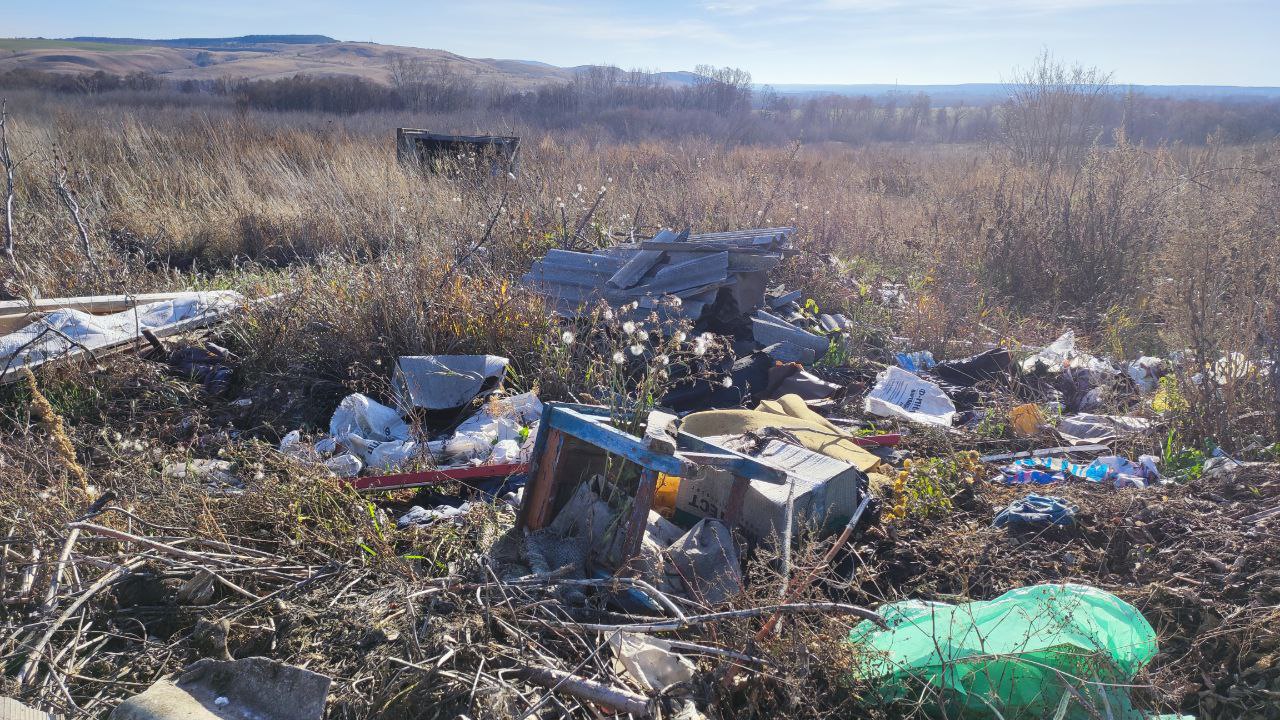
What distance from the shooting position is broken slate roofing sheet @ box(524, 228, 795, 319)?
5.66 m

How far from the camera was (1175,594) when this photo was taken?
2621 mm

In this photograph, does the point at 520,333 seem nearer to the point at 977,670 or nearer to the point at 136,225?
the point at 977,670

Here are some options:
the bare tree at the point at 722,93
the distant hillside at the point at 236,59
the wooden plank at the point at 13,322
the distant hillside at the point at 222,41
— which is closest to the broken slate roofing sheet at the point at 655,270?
the wooden plank at the point at 13,322

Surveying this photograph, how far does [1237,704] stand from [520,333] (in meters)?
4.02

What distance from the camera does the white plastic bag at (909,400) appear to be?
4.73 meters

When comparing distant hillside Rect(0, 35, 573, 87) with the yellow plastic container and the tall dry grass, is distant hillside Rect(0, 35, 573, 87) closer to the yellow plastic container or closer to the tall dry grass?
the tall dry grass

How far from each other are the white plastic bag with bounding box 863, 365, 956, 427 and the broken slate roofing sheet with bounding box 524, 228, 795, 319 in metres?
1.44

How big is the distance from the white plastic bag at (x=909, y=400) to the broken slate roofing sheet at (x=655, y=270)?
4.73ft

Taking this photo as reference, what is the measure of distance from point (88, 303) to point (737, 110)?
1428 inches

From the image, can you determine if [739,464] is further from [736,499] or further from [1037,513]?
[1037,513]

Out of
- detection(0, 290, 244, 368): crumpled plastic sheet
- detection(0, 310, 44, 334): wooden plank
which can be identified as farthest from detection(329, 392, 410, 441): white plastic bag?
detection(0, 310, 44, 334): wooden plank

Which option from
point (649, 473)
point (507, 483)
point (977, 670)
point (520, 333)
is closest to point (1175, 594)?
point (977, 670)

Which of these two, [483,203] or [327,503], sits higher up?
[483,203]

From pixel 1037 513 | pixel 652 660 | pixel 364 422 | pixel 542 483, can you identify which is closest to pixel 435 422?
pixel 364 422
